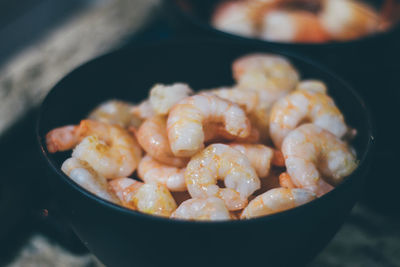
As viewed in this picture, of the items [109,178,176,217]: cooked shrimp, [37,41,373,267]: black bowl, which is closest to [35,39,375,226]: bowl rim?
[37,41,373,267]: black bowl

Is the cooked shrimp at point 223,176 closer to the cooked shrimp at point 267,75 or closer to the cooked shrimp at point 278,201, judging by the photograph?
the cooked shrimp at point 278,201

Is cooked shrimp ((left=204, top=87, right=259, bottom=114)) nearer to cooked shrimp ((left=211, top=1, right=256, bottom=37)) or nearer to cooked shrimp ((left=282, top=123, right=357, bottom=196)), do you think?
cooked shrimp ((left=282, top=123, right=357, bottom=196))

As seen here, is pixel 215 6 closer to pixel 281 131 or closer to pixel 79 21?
pixel 79 21

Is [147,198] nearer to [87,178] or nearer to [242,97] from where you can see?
[87,178]

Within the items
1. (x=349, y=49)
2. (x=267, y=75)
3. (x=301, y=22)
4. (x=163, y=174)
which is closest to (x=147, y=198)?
(x=163, y=174)

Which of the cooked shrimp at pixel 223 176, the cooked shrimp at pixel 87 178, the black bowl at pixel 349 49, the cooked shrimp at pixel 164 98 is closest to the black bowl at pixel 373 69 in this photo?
the black bowl at pixel 349 49
